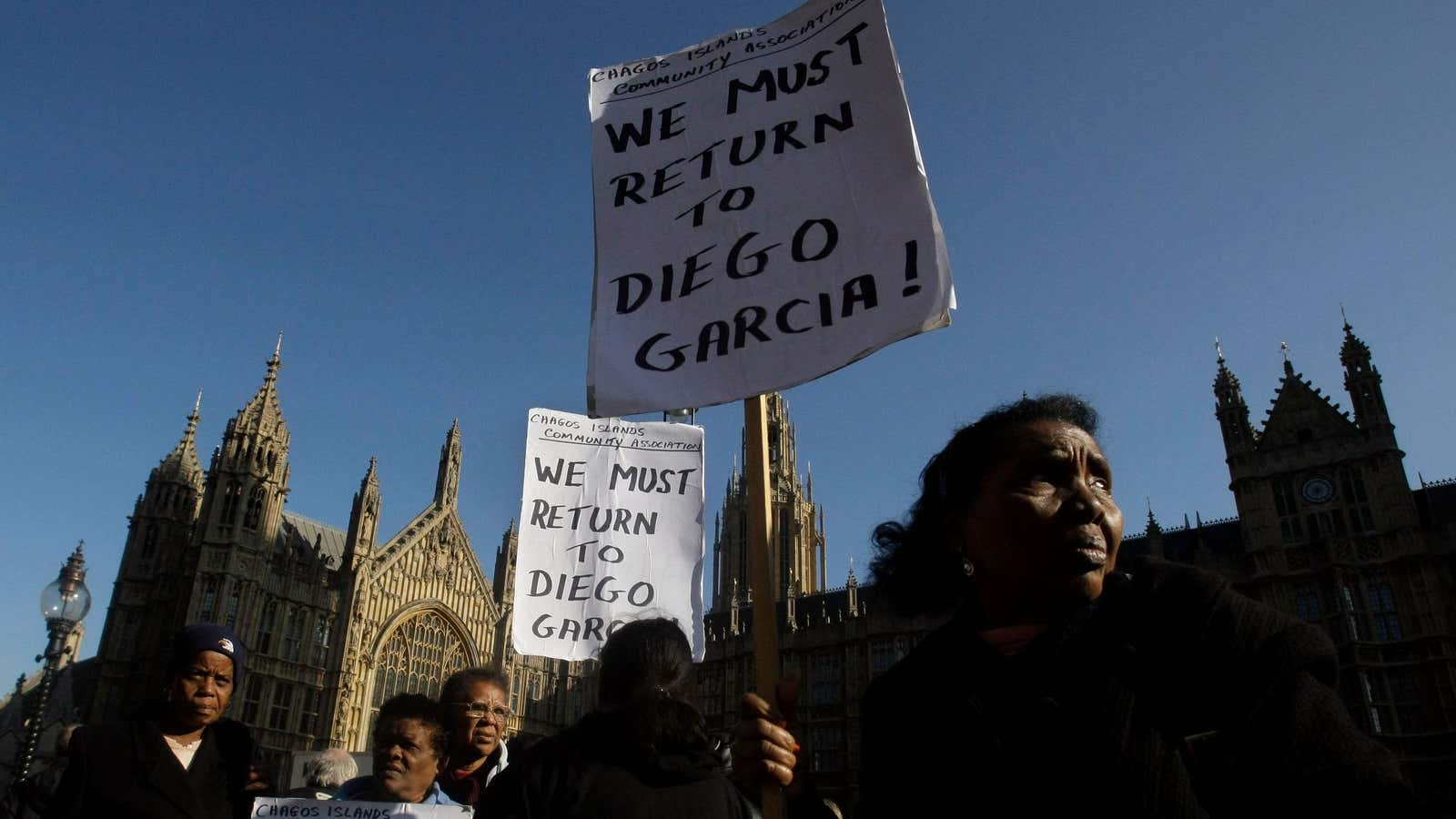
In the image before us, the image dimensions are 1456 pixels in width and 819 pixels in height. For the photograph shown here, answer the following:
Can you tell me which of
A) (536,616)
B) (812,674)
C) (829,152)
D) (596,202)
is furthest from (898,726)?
(812,674)

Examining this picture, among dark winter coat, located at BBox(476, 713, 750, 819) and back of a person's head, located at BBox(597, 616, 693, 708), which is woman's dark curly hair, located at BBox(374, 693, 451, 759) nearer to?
back of a person's head, located at BBox(597, 616, 693, 708)

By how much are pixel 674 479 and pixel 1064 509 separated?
18.0ft

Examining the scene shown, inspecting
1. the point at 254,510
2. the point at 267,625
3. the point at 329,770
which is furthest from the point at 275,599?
the point at 329,770

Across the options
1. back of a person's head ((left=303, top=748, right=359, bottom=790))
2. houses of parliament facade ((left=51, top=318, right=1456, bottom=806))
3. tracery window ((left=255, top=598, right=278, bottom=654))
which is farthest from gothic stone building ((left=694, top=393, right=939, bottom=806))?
back of a person's head ((left=303, top=748, right=359, bottom=790))

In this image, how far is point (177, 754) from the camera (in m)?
3.68

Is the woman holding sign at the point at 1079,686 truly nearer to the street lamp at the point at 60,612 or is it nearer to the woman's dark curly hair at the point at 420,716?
the woman's dark curly hair at the point at 420,716

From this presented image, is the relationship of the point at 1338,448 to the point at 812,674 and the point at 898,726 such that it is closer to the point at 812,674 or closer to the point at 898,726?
the point at 812,674

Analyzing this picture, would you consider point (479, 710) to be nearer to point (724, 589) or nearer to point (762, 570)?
point (762, 570)

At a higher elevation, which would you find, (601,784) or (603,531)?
(603,531)

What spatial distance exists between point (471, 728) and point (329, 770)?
0.84 meters

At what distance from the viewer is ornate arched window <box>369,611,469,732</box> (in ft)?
114

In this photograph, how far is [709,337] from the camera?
3176mm

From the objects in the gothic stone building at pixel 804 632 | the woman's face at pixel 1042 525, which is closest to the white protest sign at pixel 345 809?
the woman's face at pixel 1042 525

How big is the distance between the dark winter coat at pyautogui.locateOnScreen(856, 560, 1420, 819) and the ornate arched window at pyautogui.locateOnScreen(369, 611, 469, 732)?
119ft
